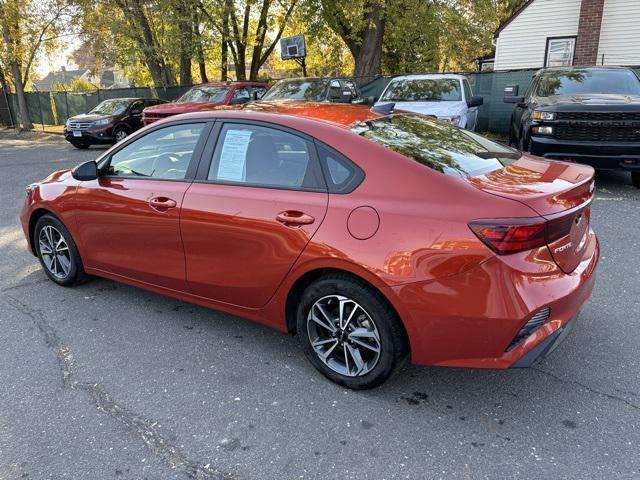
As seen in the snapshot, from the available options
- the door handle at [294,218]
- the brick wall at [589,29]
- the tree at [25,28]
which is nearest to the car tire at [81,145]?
the tree at [25,28]

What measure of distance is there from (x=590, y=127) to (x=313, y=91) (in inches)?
265

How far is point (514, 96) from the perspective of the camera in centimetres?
932

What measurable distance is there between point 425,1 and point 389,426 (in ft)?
64.5

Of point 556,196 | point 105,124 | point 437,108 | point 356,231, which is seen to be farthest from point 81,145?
point 556,196

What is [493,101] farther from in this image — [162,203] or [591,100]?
[162,203]

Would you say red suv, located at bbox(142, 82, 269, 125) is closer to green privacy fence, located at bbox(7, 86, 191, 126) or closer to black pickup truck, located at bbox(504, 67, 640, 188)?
green privacy fence, located at bbox(7, 86, 191, 126)

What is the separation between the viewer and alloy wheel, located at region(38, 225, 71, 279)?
4.49 m

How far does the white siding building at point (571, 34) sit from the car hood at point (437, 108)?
28.7ft

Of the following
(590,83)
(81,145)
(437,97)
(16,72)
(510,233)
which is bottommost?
(81,145)

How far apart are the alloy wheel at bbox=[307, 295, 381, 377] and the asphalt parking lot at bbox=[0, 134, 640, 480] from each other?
16cm

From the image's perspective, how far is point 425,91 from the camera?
36.0 ft

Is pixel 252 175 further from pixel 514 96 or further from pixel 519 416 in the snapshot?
pixel 514 96

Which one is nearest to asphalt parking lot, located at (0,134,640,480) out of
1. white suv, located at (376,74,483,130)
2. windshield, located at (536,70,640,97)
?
windshield, located at (536,70,640,97)

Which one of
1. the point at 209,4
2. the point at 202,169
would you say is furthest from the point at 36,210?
the point at 209,4
